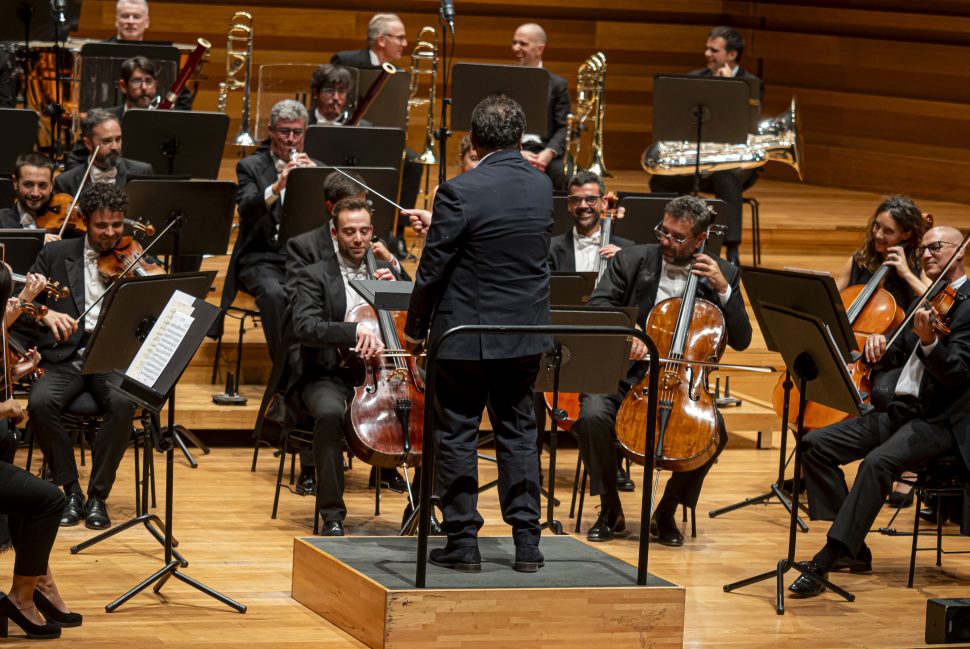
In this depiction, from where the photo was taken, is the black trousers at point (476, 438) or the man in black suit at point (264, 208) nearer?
the black trousers at point (476, 438)

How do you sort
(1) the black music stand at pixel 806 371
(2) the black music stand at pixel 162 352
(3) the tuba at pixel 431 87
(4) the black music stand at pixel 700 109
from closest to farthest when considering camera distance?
(2) the black music stand at pixel 162 352, (1) the black music stand at pixel 806 371, (4) the black music stand at pixel 700 109, (3) the tuba at pixel 431 87

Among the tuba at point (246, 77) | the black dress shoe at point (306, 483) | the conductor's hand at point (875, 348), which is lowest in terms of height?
the black dress shoe at point (306, 483)

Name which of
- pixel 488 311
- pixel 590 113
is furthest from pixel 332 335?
pixel 590 113

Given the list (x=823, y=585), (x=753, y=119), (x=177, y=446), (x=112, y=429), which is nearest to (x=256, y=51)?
(x=753, y=119)

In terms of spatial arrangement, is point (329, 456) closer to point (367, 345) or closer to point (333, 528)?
point (333, 528)

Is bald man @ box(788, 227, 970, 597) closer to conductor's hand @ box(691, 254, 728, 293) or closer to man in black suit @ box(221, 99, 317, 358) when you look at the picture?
conductor's hand @ box(691, 254, 728, 293)

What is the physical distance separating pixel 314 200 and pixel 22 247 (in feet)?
3.93

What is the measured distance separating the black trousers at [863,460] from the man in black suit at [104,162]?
2.83 meters

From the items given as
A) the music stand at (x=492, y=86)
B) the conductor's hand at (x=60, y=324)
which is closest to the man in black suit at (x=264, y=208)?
the music stand at (x=492, y=86)

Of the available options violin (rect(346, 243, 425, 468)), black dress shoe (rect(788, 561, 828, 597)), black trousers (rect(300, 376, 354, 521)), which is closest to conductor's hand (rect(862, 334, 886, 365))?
black dress shoe (rect(788, 561, 828, 597))

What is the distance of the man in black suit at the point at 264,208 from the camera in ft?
19.5

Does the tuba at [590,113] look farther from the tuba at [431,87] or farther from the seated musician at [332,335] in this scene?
the seated musician at [332,335]

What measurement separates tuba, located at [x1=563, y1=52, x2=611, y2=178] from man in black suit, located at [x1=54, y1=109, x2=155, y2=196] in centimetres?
245

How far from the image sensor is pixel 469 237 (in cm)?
370
